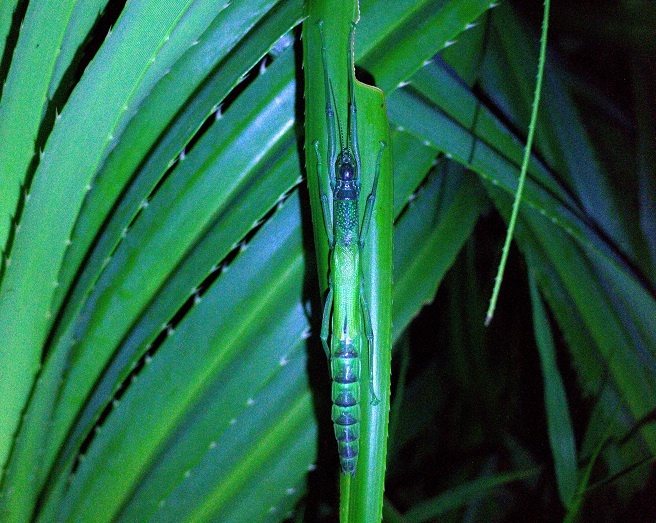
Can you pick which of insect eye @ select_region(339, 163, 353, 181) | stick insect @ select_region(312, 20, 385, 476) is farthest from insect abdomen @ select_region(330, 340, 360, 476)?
insect eye @ select_region(339, 163, 353, 181)

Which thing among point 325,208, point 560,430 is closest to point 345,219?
point 325,208

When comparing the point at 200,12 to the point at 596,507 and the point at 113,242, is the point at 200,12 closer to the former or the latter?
the point at 113,242

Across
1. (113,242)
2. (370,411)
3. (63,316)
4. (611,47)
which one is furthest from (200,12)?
(611,47)

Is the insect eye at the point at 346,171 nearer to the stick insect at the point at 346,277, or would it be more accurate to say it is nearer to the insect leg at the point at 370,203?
the stick insect at the point at 346,277

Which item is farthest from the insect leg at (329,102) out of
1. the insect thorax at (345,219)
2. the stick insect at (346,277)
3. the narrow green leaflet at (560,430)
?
the narrow green leaflet at (560,430)

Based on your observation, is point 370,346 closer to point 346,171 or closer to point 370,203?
point 370,203

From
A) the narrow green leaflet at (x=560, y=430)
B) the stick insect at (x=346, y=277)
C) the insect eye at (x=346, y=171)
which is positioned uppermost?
the insect eye at (x=346, y=171)
